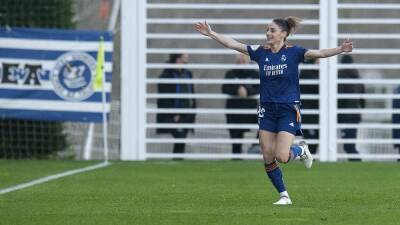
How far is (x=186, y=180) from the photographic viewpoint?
16.0 metres

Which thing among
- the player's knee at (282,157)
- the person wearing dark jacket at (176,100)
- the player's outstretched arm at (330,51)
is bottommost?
the player's knee at (282,157)

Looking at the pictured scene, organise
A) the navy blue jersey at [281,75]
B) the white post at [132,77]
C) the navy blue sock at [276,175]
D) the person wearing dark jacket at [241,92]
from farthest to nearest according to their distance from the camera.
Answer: the person wearing dark jacket at [241,92]
the white post at [132,77]
the navy blue jersey at [281,75]
the navy blue sock at [276,175]

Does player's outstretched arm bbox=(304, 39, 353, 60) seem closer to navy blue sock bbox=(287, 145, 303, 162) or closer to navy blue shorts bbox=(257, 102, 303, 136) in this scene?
navy blue shorts bbox=(257, 102, 303, 136)

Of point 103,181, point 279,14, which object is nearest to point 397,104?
point 279,14

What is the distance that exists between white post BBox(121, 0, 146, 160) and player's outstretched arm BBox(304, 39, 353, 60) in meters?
9.14

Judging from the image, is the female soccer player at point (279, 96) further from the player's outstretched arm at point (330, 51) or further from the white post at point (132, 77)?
the white post at point (132, 77)

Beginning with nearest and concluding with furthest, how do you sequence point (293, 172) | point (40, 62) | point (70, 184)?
point (70, 184), point (293, 172), point (40, 62)

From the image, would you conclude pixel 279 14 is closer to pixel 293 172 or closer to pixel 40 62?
pixel 40 62

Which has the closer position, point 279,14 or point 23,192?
point 23,192

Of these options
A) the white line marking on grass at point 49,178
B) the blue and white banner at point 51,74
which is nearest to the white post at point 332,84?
the blue and white banner at point 51,74

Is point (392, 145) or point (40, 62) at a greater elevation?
point (40, 62)

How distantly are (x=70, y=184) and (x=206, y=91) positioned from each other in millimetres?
8712

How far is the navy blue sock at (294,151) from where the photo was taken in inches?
484

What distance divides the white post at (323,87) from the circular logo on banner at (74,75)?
413cm
